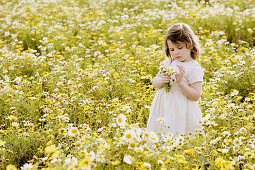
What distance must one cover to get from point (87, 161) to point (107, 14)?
7268mm

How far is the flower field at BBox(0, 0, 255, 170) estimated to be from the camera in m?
2.14

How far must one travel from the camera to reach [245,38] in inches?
248

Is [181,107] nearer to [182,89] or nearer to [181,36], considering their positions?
[182,89]

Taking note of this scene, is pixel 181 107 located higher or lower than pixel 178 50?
lower

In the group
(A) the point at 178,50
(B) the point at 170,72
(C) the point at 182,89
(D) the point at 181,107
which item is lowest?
(D) the point at 181,107

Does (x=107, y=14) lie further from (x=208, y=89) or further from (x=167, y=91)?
(x=167, y=91)

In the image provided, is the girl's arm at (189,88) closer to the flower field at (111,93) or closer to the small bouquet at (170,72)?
the small bouquet at (170,72)

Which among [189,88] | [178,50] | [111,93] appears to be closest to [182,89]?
[189,88]

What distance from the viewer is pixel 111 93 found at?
4.23 metres

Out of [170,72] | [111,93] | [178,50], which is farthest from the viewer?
[111,93]

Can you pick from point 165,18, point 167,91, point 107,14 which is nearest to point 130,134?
point 167,91

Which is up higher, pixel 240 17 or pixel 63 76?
pixel 240 17

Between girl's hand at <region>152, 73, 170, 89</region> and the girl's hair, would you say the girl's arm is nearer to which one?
girl's hand at <region>152, 73, 170, 89</region>

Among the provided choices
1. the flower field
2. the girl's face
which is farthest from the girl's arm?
the flower field
